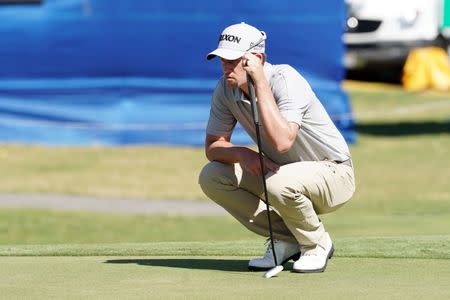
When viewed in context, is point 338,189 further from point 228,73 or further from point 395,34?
point 395,34

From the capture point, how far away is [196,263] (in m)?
7.04

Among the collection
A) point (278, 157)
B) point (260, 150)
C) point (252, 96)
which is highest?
point (252, 96)

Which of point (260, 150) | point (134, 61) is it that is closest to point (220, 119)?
point (260, 150)

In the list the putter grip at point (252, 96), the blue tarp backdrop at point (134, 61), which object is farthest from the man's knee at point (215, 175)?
the blue tarp backdrop at point (134, 61)

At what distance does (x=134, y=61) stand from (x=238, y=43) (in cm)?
1173

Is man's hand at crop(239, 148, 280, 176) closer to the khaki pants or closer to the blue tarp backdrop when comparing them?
the khaki pants

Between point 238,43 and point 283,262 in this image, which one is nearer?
point 238,43

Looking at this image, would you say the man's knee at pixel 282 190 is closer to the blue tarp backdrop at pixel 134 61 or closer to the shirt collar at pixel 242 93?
the shirt collar at pixel 242 93

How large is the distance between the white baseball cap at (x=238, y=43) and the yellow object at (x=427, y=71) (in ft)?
68.0

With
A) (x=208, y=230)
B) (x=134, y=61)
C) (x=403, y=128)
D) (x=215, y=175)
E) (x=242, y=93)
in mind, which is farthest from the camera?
(x=403, y=128)

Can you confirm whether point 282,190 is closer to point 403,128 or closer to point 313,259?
point 313,259

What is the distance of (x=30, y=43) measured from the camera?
17938 millimetres

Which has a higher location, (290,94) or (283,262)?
(290,94)

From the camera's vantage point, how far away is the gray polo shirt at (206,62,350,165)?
6.34 metres
